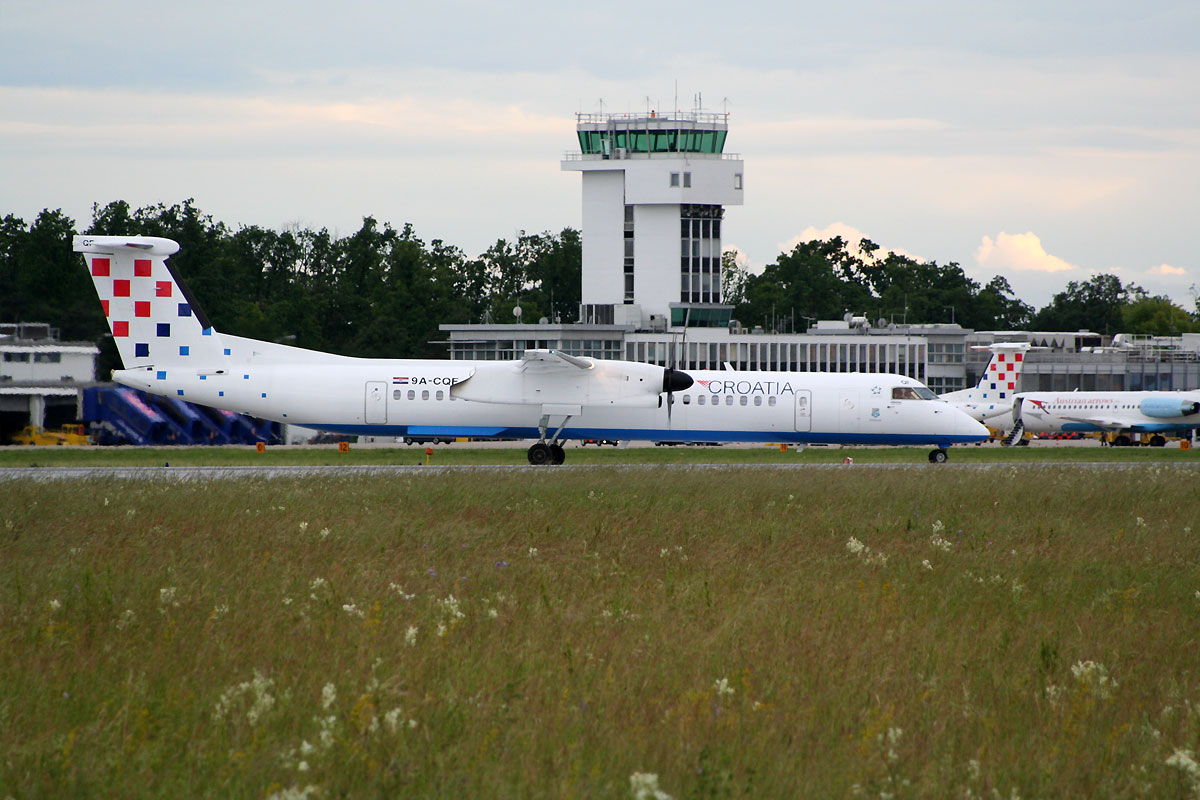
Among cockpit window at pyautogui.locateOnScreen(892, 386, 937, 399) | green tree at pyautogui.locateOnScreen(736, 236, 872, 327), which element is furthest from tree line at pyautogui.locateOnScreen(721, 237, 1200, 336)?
cockpit window at pyautogui.locateOnScreen(892, 386, 937, 399)

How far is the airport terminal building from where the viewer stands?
75.5 meters

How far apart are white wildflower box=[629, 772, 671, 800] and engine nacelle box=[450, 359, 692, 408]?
24792 millimetres

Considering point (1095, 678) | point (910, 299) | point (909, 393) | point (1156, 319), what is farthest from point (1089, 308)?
point (1095, 678)

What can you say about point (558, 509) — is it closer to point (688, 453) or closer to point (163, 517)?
point (163, 517)

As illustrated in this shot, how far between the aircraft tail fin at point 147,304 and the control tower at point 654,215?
49.6m

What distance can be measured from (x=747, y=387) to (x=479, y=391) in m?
7.54

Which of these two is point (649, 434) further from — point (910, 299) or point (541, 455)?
point (910, 299)

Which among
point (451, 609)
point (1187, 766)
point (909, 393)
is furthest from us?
point (909, 393)

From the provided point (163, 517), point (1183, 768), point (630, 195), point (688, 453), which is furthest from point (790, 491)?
point (630, 195)

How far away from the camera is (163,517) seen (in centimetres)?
1492

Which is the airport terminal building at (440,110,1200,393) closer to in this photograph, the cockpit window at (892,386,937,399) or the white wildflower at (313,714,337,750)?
the cockpit window at (892,386,937,399)

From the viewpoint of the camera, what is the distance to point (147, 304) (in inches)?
1147

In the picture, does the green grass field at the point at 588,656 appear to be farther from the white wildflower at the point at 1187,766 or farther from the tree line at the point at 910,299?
the tree line at the point at 910,299

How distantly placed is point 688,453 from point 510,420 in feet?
29.8
